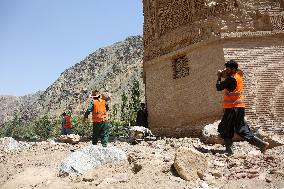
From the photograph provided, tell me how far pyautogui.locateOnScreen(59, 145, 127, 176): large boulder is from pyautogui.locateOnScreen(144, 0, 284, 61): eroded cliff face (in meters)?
5.55

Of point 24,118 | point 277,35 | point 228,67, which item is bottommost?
point 24,118

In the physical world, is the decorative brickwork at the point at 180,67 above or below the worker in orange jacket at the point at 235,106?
above

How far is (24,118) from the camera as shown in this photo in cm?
10025

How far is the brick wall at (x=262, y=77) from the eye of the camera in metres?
9.78

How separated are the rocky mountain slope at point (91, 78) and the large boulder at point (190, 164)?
231 feet

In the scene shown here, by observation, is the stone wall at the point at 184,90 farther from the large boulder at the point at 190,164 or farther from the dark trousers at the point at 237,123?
the large boulder at the point at 190,164

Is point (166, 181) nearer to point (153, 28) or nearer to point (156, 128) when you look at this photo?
point (156, 128)

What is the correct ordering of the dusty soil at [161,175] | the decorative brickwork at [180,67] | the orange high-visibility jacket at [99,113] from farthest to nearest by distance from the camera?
the decorative brickwork at [180,67]
the orange high-visibility jacket at [99,113]
the dusty soil at [161,175]

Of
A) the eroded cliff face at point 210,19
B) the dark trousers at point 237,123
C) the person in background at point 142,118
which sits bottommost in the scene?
the person in background at point 142,118

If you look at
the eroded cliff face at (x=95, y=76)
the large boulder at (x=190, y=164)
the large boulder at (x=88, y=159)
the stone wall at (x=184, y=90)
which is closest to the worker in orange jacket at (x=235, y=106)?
the large boulder at (x=190, y=164)

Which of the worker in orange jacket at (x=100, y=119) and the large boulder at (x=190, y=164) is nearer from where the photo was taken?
the large boulder at (x=190, y=164)

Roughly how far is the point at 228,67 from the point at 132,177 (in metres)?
2.68

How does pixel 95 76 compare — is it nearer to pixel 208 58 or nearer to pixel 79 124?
pixel 79 124

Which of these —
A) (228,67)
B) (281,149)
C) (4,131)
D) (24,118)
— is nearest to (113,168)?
(228,67)
